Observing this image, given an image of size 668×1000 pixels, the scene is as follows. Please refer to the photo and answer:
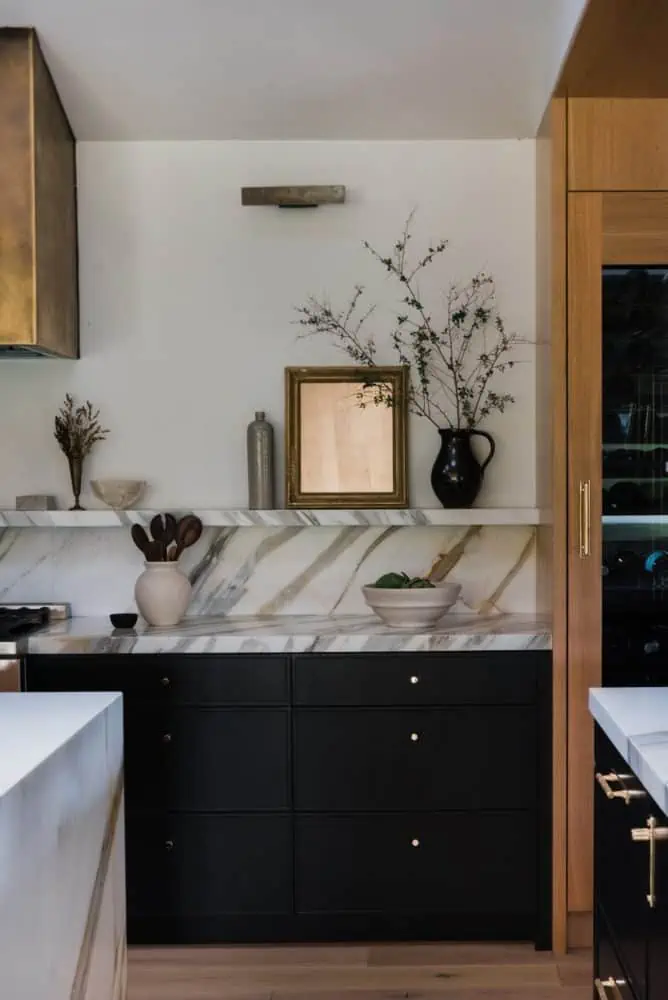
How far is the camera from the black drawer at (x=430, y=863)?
293 cm

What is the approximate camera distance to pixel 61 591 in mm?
3410

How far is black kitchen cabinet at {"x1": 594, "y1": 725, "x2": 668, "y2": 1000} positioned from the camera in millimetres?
1475

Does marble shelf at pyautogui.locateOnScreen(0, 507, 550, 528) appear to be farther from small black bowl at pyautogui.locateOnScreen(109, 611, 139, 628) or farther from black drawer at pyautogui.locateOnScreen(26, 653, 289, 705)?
black drawer at pyautogui.locateOnScreen(26, 653, 289, 705)

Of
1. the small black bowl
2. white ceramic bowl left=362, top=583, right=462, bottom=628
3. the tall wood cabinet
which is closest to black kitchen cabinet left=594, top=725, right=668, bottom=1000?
the tall wood cabinet

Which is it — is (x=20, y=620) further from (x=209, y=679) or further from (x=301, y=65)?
(x=301, y=65)

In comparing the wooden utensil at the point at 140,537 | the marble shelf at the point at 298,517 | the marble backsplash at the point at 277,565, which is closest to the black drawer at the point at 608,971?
the marble shelf at the point at 298,517

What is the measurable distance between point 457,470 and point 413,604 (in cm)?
48

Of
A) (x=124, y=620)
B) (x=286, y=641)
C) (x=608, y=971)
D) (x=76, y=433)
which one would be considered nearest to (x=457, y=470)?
(x=286, y=641)

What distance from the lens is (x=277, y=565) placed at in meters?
3.40

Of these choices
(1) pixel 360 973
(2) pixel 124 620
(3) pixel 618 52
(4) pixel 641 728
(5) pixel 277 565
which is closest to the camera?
(4) pixel 641 728

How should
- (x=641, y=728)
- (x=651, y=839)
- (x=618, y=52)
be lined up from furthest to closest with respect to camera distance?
(x=618, y=52)
(x=641, y=728)
(x=651, y=839)

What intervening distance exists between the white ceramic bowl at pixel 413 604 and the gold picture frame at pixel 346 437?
15.5 inches

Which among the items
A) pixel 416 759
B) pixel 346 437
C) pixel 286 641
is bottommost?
pixel 416 759

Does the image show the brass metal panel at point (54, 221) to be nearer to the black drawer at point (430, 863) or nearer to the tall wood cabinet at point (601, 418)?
the tall wood cabinet at point (601, 418)
